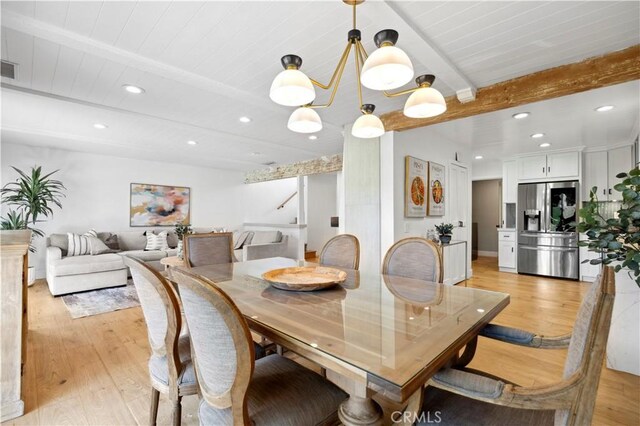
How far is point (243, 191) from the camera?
8.27m

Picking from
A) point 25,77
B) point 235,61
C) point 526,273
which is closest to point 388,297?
point 235,61

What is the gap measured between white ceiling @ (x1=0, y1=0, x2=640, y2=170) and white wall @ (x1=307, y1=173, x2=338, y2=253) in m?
4.25

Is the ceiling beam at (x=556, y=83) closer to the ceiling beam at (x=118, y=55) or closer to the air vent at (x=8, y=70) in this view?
the ceiling beam at (x=118, y=55)

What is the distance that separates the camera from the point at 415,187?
3865mm

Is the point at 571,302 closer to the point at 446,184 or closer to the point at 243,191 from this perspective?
the point at 446,184

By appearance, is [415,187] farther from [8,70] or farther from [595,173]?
[8,70]

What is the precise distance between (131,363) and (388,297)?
214 centimetres

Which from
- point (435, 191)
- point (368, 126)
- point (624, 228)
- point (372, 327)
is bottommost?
point (372, 327)

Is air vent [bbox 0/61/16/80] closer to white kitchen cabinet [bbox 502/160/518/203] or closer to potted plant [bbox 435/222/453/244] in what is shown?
potted plant [bbox 435/222/453/244]

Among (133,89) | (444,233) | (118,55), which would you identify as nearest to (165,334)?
(118,55)

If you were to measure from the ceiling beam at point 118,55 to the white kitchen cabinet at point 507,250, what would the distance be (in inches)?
213

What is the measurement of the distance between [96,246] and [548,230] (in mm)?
7896

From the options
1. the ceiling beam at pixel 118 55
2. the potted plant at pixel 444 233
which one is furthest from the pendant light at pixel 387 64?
the potted plant at pixel 444 233

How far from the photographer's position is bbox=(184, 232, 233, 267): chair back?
8.30ft
